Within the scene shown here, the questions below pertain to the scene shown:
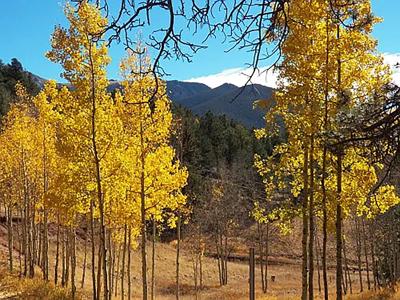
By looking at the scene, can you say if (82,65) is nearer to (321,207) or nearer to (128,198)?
(128,198)

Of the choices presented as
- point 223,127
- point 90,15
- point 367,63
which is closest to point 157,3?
point 367,63

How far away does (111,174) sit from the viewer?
14.1 metres

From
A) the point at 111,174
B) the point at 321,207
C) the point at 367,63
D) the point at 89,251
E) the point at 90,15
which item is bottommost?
the point at 89,251

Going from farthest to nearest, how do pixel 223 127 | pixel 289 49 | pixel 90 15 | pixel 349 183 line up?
pixel 223 127 → pixel 90 15 → pixel 349 183 → pixel 289 49

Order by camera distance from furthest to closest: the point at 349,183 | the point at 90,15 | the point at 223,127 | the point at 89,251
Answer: the point at 223,127 < the point at 89,251 < the point at 90,15 < the point at 349,183

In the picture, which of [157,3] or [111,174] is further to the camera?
[111,174]

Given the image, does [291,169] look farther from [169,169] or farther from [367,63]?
[169,169]

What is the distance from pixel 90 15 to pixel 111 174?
4.47 metres

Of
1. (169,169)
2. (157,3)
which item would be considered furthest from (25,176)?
(157,3)

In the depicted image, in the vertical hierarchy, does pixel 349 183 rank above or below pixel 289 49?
below

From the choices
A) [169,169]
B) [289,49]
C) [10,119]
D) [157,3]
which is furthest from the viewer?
[10,119]

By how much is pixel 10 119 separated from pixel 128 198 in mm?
10450

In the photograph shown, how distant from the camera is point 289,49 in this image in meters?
10.9

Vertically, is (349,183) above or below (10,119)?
→ below
